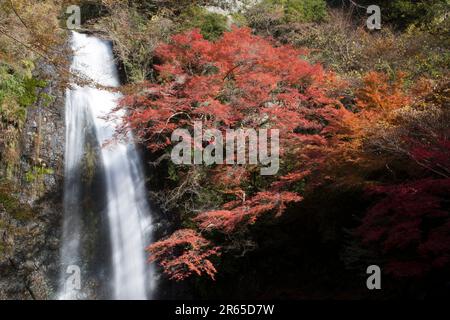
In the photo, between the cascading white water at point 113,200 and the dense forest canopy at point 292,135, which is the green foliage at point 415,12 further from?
the cascading white water at point 113,200

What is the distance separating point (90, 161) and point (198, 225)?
475 centimetres

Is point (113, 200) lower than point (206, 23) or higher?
lower

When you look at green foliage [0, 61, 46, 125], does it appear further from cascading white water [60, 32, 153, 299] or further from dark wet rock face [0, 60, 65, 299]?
cascading white water [60, 32, 153, 299]

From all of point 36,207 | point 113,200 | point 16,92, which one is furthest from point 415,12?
point 36,207

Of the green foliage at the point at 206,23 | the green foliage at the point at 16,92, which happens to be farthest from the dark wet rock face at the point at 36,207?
the green foliage at the point at 206,23

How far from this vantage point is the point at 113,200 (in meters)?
12.1

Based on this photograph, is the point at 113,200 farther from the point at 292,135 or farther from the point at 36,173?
the point at 292,135

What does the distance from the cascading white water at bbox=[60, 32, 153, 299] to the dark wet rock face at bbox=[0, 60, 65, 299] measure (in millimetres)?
278

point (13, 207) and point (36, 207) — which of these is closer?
point (13, 207)

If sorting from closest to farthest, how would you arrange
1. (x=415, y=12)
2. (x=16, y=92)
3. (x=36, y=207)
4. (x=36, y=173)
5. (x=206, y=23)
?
(x=36, y=207) < (x=36, y=173) < (x=16, y=92) < (x=415, y=12) < (x=206, y=23)

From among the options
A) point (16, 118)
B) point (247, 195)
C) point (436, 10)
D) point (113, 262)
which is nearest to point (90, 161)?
point (16, 118)
